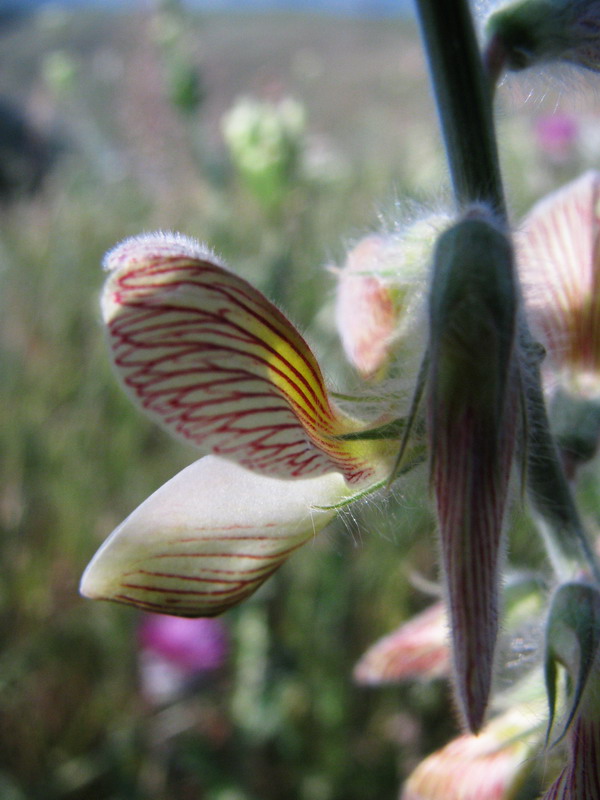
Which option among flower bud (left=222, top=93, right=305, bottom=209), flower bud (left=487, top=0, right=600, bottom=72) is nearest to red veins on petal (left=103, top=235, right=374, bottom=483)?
flower bud (left=487, top=0, right=600, bottom=72)

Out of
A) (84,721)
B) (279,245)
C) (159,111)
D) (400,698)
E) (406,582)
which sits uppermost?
(159,111)

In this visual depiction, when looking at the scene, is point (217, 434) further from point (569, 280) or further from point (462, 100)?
point (569, 280)

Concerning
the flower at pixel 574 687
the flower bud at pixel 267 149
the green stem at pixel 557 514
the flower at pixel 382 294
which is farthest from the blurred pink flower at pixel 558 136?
the flower at pixel 574 687

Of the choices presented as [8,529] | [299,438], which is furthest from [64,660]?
[299,438]

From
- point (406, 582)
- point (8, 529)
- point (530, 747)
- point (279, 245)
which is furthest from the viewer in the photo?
point (279, 245)

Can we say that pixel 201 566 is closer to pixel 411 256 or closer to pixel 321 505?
pixel 321 505

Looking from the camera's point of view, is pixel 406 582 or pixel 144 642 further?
pixel 406 582

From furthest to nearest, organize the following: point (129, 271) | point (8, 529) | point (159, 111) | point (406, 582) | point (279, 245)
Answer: point (159, 111) < point (279, 245) < point (8, 529) < point (406, 582) < point (129, 271)

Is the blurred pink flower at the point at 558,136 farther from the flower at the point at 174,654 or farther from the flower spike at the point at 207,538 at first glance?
the flower spike at the point at 207,538


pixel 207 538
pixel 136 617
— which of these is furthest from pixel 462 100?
pixel 136 617

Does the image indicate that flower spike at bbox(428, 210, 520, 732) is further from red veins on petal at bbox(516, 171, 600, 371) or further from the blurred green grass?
red veins on petal at bbox(516, 171, 600, 371)
